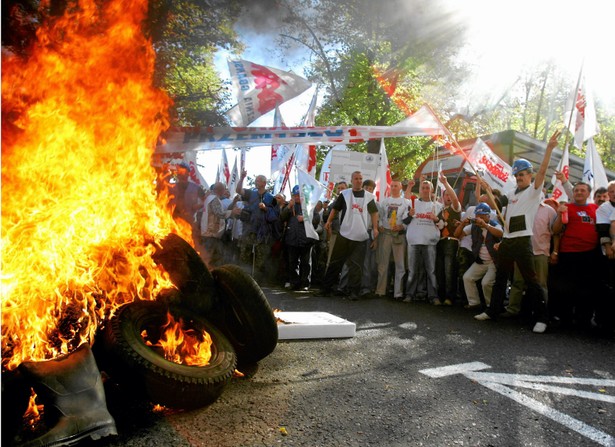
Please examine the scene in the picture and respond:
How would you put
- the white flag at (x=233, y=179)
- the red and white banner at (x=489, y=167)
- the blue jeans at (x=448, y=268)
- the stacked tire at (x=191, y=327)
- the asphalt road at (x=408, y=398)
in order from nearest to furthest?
the asphalt road at (x=408, y=398) → the stacked tire at (x=191, y=327) → the blue jeans at (x=448, y=268) → the red and white banner at (x=489, y=167) → the white flag at (x=233, y=179)

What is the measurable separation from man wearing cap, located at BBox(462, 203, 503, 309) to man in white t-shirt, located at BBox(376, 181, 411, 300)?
1.29 metres

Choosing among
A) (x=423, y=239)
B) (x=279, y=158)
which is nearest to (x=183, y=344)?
→ (x=423, y=239)

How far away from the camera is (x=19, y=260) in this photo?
3225mm

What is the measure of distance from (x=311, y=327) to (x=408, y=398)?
1825 millimetres

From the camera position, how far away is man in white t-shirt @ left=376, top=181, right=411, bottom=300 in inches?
352

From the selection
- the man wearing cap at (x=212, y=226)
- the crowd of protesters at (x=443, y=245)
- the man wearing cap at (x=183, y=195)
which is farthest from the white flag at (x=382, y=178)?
the man wearing cap at (x=183, y=195)

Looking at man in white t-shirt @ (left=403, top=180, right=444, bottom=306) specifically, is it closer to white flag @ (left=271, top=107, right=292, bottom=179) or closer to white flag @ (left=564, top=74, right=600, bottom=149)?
white flag @ (left=564, top=74, right=600, bottom=149)

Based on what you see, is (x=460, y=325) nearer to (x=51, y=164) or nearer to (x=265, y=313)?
(x=265, y=313)

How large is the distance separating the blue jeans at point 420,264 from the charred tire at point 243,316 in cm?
495

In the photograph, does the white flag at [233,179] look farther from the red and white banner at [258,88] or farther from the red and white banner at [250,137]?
the red and white banner at [250,137]

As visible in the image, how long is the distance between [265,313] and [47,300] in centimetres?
162

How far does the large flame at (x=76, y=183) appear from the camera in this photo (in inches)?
127

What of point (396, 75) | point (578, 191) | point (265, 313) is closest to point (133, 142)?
point (265, 313)

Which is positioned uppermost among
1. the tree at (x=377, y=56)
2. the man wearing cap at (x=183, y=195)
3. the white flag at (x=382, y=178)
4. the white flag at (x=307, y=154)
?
the tree at (x=377, y=56)
